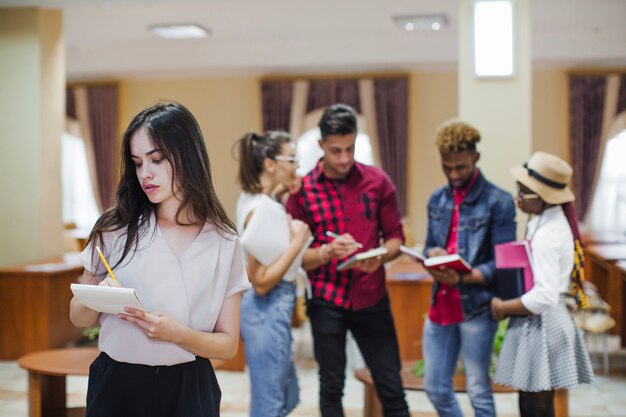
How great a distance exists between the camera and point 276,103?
41.0 ft

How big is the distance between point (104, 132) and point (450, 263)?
408 inches

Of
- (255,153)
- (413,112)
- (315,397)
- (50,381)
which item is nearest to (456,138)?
(255,153)

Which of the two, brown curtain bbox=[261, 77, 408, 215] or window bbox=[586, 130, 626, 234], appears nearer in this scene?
window bbox=[586, 130, 626, 234]

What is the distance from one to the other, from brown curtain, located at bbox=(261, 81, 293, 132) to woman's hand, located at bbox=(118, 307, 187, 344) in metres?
10.5

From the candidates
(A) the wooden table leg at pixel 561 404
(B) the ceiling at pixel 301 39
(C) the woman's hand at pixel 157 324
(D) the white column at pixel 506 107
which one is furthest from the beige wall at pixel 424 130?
(C) the woman's hand at pixel 157 324

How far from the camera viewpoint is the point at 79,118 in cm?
1314

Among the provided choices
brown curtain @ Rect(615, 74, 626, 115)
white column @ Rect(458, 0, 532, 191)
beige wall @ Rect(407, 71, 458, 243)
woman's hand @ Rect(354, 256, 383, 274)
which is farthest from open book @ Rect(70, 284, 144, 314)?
brown curtain @ Rect(615, 74, 626, 115)

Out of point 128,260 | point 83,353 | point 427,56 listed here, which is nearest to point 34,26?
point 83,353

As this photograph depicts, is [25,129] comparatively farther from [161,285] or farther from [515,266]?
[161,285]

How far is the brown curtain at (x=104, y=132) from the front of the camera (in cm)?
1302

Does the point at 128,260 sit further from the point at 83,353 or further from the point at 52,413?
the point at 83,353

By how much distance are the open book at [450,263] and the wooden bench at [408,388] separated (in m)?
0.94

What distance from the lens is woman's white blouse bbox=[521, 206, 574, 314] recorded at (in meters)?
3.41

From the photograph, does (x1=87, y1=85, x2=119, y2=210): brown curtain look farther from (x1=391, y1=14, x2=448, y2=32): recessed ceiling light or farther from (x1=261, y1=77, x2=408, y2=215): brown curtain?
(x1=391, y1=14, x2=448, y2=32): recessed ceiling light
